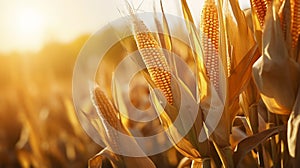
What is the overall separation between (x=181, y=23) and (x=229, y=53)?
0.52 ft

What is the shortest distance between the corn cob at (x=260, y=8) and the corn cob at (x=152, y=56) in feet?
0.76

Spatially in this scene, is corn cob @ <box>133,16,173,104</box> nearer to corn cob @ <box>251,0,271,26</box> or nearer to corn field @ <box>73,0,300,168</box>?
corn field @ <box>73,0,300,168</box>

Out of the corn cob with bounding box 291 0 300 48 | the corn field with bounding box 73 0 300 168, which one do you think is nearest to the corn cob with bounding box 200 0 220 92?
the corn field with bounding box 73 0 300 168

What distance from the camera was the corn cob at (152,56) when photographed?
128cm

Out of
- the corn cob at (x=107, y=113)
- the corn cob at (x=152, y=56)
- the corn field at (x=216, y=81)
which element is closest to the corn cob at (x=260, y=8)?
the corn field at (x=216, y=81)

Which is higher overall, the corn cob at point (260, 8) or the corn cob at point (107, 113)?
the corn cob at point (260, 8)

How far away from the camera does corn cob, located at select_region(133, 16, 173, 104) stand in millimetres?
1280

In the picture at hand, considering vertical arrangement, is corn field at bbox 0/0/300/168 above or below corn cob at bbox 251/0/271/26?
below

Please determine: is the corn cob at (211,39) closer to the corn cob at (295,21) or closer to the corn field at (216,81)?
the corn field at (216,81)

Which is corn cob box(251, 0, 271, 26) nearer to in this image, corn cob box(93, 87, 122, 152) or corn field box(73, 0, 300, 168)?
corn field box(73, 0, 300, 168)

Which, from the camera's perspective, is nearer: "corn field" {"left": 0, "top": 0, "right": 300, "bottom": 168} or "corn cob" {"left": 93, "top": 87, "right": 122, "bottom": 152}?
"corn field" {"left": 0, "top": 0, "right": 300, "bottom": 168}

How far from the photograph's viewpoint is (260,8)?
4.22 feet

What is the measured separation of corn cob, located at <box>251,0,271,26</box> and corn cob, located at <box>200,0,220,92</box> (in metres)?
0.09

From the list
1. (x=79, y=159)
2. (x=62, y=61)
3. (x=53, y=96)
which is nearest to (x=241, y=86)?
(x=79, y=159)
